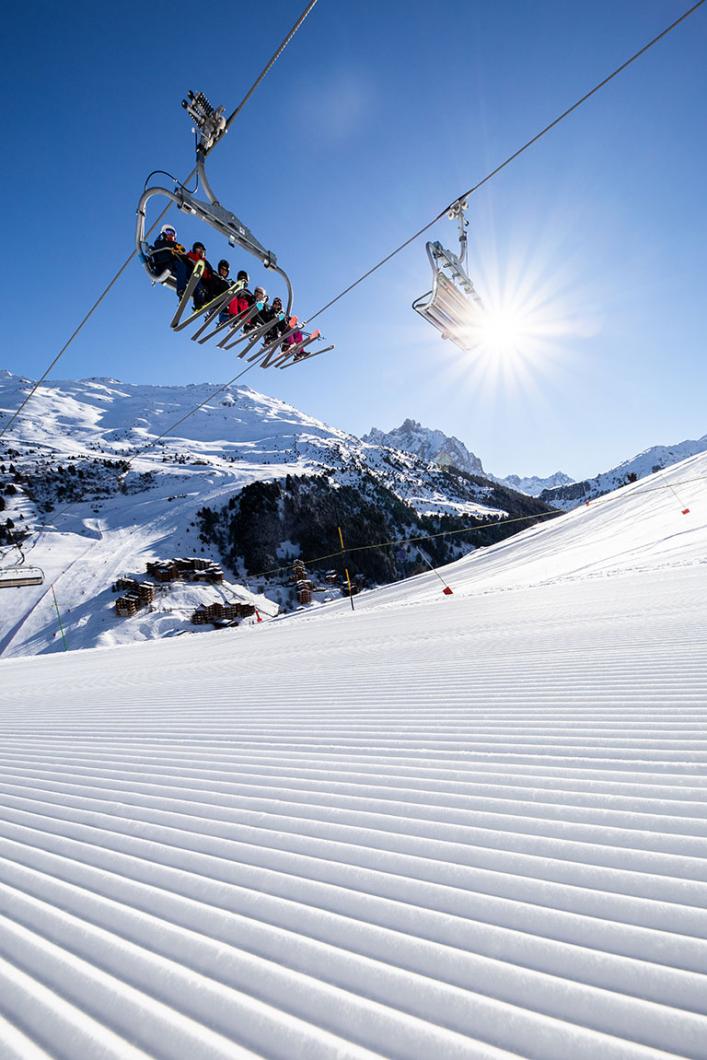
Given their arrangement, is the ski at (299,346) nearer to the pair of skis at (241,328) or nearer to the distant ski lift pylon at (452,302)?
the pair of skis at (241,328)

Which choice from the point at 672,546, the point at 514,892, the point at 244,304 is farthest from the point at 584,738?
the point at 672,546

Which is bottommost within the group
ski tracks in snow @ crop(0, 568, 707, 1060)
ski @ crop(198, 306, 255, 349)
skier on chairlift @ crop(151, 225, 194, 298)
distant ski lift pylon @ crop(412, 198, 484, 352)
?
ski tracks in snow @ crop(0, 568, 707, 1060)

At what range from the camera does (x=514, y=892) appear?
185cm

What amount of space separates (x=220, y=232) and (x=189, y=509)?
61293 mm

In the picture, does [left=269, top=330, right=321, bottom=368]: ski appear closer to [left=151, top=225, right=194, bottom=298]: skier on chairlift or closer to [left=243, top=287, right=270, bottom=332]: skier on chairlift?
[left=243, top=287, right=270, bottom=332]: skier on chairlift

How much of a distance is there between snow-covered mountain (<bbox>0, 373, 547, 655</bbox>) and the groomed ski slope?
6.54m

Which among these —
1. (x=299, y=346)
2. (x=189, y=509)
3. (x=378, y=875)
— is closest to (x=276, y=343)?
(x=299, y=346)

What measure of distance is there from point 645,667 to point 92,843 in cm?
508

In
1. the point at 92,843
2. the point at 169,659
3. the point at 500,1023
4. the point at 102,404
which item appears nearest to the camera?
the point at 500,1023

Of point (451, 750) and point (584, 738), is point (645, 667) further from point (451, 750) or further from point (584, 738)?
point (451, 750)

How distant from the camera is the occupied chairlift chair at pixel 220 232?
7359mm

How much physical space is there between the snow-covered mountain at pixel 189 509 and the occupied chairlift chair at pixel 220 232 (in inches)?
77.3

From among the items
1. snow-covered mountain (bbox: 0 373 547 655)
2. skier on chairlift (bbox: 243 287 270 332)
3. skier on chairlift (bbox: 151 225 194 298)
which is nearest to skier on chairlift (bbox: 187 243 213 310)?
skier on chairlift (bbox: 151 225 194 298)

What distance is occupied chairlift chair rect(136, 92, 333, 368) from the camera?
24.1ft
